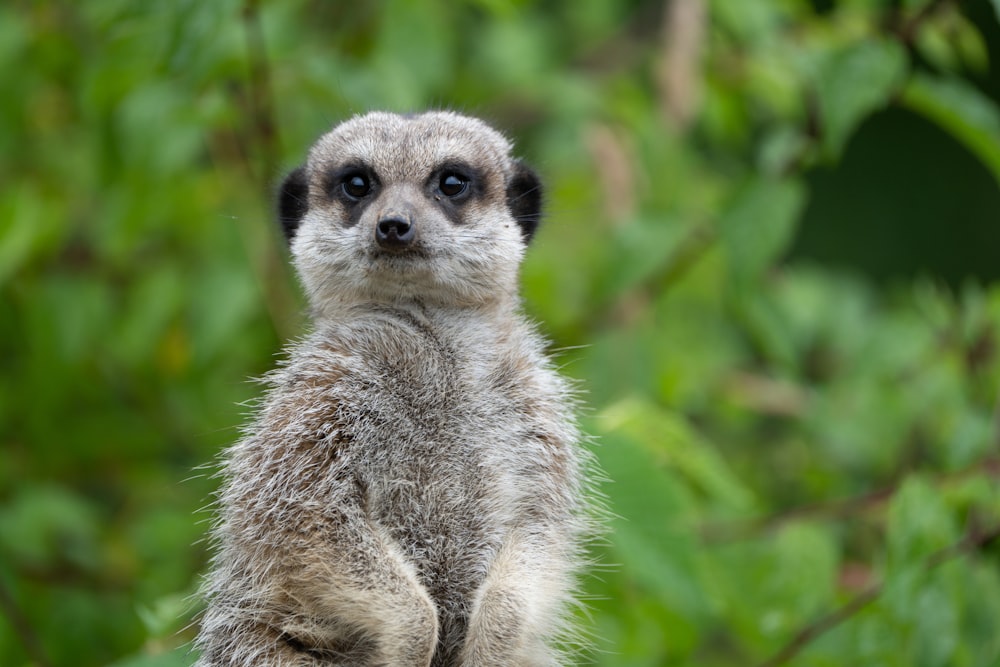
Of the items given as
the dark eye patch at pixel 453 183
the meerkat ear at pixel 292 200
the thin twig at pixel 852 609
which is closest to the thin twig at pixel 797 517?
the thin twig at pixel 852 609

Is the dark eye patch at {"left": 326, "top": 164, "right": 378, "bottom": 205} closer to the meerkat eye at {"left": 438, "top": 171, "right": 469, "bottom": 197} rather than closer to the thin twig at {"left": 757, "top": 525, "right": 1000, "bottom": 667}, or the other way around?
the meerkat eye at {"left": 438, "top": 171, "right": 469, "bottom": 197}

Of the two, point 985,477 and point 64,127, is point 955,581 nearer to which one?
point 985,477

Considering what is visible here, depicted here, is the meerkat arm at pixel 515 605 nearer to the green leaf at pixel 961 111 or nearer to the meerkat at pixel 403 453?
the meerkat at pixel 403 453

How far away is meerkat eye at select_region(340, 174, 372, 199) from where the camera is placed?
11.1ft

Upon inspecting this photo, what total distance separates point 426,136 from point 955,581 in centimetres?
191

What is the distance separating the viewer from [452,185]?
11.2 feet

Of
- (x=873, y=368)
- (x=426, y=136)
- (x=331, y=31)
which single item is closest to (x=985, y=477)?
(x=873, y=368)

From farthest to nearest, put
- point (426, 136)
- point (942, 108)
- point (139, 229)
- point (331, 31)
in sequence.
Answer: point (331, 31) < point (139, 229) < point (942, 108) < point (426, 136)

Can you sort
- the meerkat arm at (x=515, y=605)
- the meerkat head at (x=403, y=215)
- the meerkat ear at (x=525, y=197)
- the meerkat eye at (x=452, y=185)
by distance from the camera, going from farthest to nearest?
the meerkat ear at (x=525, y=197) < the meerkat eye at (x=452, y=185) < the meerkat head at (x=403, y=215) < the meerkat arm at (x=515, y=605)

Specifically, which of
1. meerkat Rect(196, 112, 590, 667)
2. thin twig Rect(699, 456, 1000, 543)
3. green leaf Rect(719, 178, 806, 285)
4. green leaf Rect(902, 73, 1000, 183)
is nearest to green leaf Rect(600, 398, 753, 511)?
meerkat Rect(196, 112, 590, 667)

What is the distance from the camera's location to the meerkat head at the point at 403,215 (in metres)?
3.18

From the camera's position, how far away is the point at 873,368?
16.1ft

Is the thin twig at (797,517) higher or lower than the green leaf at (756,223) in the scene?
lower

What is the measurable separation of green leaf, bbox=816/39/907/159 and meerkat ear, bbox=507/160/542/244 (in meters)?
0.91
